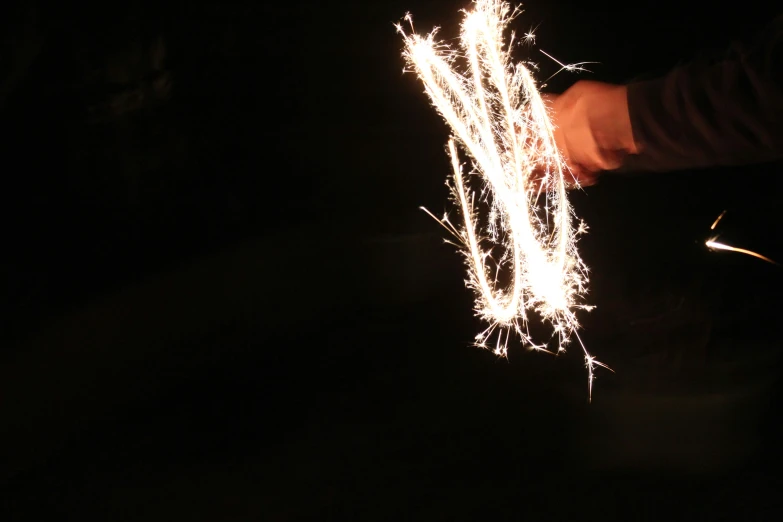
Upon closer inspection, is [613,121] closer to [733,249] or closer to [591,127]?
[591,127]

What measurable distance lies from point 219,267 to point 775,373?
2.09 metres

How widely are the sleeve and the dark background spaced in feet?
1.65

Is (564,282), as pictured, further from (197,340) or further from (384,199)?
(197,340)

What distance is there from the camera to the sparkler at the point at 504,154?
1749mm

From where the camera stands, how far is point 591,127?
170 cm

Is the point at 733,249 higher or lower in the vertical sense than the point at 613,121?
lower

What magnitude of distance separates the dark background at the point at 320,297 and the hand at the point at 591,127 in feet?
1.08

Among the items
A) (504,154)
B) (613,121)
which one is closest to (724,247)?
(613,121)

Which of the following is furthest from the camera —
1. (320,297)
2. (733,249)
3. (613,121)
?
(320,297)

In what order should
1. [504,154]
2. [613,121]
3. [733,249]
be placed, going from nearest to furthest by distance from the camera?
1. [613,121]
2. [504,154]
3. [733,249]

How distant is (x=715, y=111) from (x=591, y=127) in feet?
1.03

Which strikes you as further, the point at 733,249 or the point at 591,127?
the point at 733,249

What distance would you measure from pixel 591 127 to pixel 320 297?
4.88 ft

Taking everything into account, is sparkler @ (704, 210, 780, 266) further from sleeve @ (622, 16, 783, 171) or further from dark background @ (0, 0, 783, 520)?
sleeve @ (622, 16, 783, 171)
